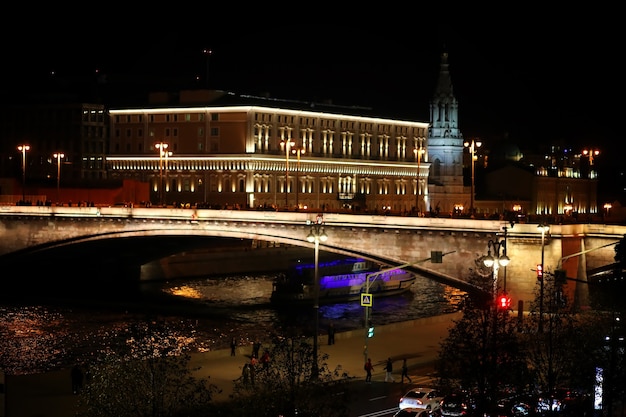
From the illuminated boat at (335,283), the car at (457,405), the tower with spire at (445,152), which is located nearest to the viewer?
the car at (457,405)

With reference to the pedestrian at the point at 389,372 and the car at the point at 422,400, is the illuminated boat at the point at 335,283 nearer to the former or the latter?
the pedestrian at the point at 389,372

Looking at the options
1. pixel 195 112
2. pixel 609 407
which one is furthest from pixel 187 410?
pixel 195 112

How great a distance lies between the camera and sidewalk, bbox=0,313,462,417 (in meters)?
42.3

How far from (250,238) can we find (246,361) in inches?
1040

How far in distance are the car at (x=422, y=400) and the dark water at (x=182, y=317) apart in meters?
23.9

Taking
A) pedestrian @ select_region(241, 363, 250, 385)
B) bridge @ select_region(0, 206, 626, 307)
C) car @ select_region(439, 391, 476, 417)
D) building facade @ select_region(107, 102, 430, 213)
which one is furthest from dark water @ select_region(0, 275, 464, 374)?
car @ select_region(439, 391, 476, 417)

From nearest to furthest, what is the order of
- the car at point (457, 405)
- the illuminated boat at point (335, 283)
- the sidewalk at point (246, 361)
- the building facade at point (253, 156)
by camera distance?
the car at point (457, 405) < the sidewalk at point (246, 361) < the illuminated boat at point (335, 283) < the building facade at point (253, 156)

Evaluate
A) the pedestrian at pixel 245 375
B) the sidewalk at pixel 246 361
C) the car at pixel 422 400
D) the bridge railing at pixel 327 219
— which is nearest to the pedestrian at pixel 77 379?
the sidewalk at pixel 246 361

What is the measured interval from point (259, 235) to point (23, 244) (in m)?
21.9

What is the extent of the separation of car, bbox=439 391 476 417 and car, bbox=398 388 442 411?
8.84 feet

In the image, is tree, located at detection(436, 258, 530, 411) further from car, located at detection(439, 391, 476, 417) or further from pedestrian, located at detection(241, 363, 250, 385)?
pedestrian, located at detection(241, 363, 250, 385)

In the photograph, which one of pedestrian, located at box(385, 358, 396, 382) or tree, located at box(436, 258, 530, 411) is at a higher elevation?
tree, located at box(436, 258, 530, 411)

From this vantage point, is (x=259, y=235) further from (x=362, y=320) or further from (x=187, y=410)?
(x=187, y=410)

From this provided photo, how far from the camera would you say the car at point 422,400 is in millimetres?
40250
